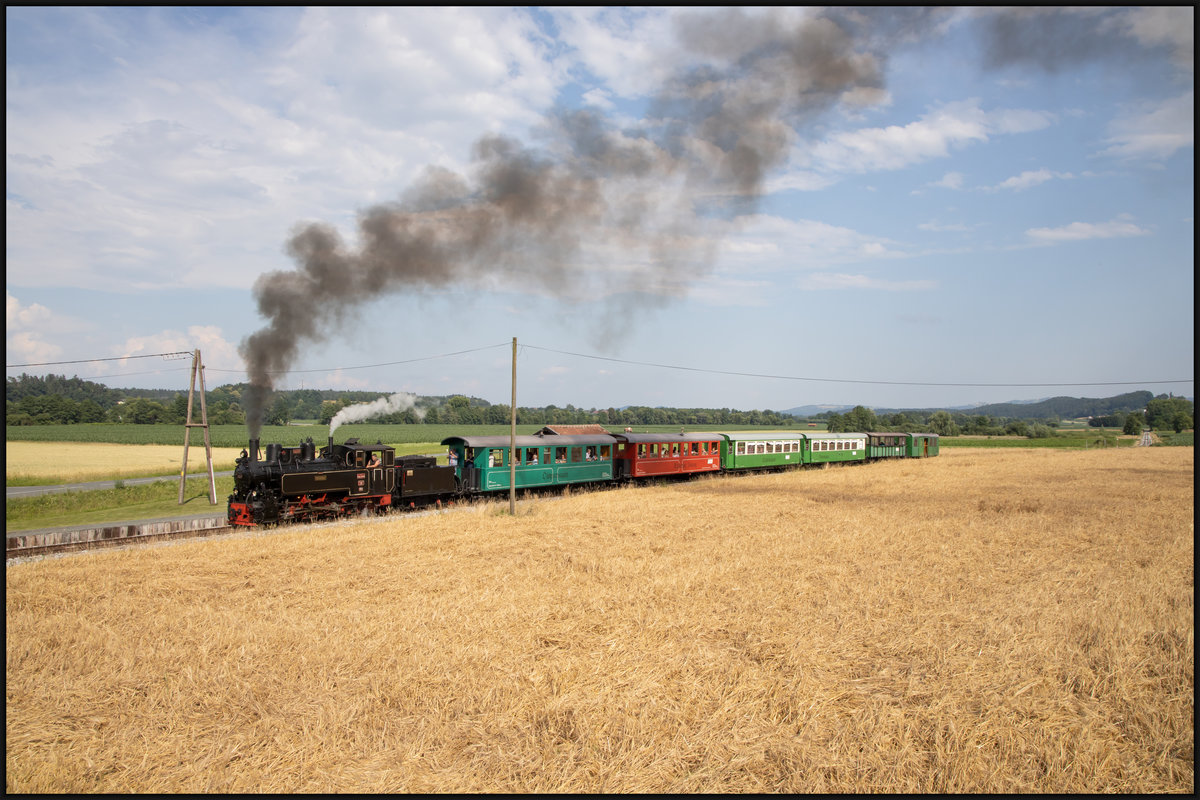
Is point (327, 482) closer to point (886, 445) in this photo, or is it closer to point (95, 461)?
point (95, 461)

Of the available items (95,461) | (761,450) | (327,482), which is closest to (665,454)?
(761,450)

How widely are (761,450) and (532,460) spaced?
17630 millimetres

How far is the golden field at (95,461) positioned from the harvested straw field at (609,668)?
100 ft

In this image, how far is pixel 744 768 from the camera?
5.82 metres

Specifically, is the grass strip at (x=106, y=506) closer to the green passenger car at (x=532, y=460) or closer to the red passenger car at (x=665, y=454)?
the green passenger car at (x=532, y=460)

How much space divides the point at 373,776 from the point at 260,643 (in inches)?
164

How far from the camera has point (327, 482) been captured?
2052 cm

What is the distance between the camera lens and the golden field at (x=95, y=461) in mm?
38281

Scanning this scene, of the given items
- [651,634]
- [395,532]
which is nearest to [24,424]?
[395,532]

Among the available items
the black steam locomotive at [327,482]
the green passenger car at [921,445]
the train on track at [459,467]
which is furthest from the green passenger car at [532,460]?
the green passenger car at [921,445]

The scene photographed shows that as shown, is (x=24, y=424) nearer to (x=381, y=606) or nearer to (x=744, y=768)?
(x=381, y=606)

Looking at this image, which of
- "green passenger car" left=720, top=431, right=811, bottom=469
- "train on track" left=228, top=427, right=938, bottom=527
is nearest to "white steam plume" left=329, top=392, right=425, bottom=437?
"train on track" left=228, top=427, right=938, bottom=527

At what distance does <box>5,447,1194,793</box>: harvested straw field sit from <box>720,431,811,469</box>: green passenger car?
20957mm

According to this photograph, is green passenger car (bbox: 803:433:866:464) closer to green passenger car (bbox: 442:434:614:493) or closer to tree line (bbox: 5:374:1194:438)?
green passenger car (bbox: 442:434:614:493)
